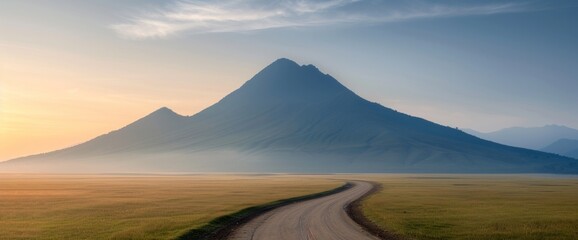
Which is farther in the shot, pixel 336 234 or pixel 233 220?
pixel 233 220

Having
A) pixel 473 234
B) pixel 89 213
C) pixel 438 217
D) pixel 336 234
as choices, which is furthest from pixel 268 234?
pixel 89 213

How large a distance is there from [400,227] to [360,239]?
32.4ft

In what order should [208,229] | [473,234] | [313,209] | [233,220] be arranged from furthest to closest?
[313,209] → [233,220] → [208,229] → [473,234]

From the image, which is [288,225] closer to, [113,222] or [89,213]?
[113,222]

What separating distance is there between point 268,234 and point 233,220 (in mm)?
13742

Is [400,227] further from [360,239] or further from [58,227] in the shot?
[58,227]

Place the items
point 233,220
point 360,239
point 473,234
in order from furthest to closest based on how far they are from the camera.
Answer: point 233,220 < point 473,234 < point 360,239

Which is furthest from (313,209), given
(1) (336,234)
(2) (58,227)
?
(2) (58,227)

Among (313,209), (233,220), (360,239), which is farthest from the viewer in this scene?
(313,209)

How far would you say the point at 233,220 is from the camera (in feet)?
180

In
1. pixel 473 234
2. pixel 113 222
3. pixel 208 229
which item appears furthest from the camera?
pixel 113 222

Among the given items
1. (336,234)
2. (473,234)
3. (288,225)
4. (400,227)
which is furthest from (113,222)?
(473,234)

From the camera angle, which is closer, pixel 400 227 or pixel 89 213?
pixel 400 227

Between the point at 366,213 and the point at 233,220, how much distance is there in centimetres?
1510
